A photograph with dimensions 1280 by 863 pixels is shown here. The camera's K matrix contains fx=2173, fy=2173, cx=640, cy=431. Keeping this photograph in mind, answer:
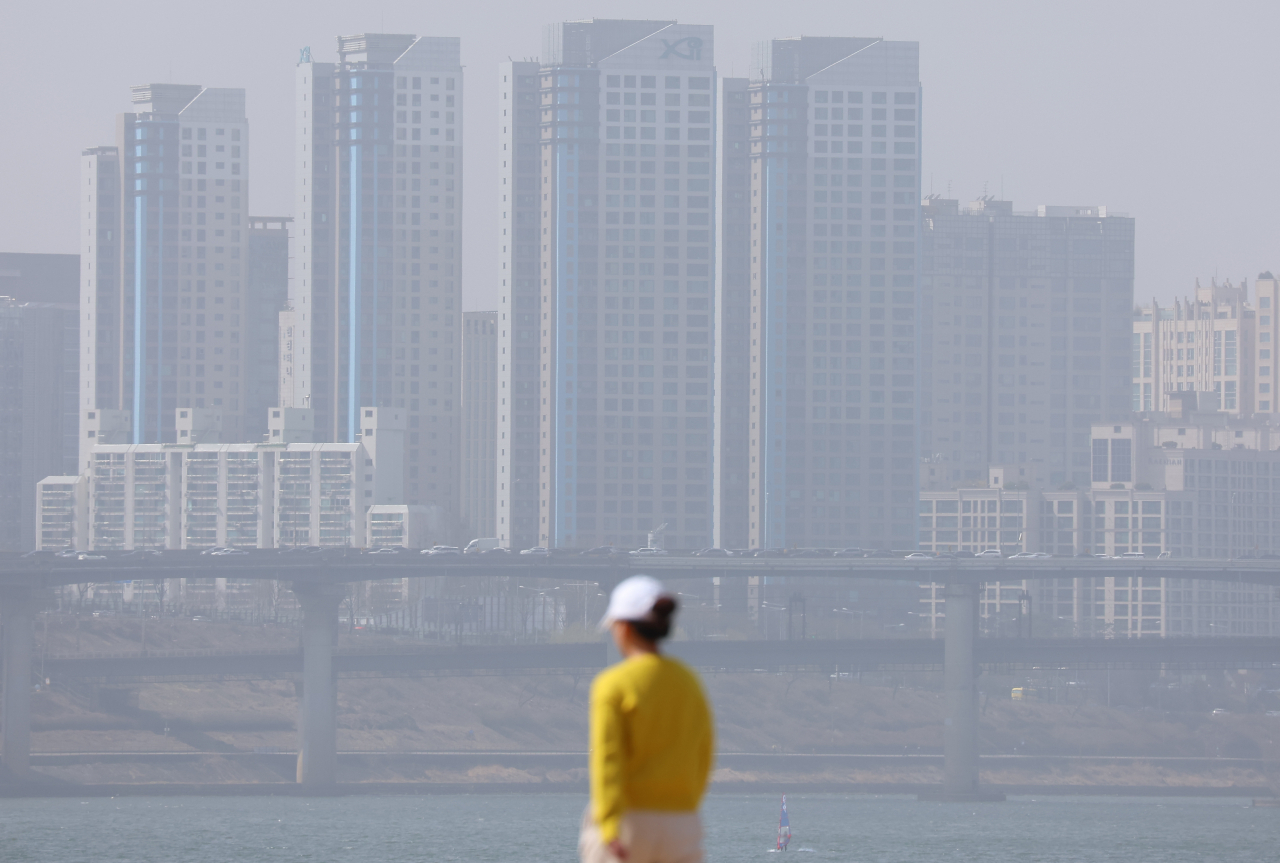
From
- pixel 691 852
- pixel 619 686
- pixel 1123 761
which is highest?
pixel 619 686

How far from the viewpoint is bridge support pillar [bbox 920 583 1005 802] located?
150000 mm

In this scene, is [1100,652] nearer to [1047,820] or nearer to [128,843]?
[1047,820]

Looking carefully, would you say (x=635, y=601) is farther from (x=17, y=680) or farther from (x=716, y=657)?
(x=716, y=657)

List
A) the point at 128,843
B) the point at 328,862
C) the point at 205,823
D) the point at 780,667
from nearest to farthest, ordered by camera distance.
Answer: the point at 328,862
the point at 128,843
the point at 205,823
the point at 780,667

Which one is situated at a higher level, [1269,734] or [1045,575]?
[1045,575]

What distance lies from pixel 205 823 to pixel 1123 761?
81958 mm

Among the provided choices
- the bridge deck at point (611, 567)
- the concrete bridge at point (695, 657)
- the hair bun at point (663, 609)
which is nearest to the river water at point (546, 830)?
the concrete bridge at point (695, 657)

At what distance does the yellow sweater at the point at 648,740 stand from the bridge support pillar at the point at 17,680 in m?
137

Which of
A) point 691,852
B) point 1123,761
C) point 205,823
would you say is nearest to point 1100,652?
point 1123,761

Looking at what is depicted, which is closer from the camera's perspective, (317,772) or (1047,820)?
(1047,820)

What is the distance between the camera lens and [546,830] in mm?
116688

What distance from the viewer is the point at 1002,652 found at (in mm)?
157500

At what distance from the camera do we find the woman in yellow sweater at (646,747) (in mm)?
9492

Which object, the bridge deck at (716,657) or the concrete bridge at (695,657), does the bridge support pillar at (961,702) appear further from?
the bridge deck at (716,657)
